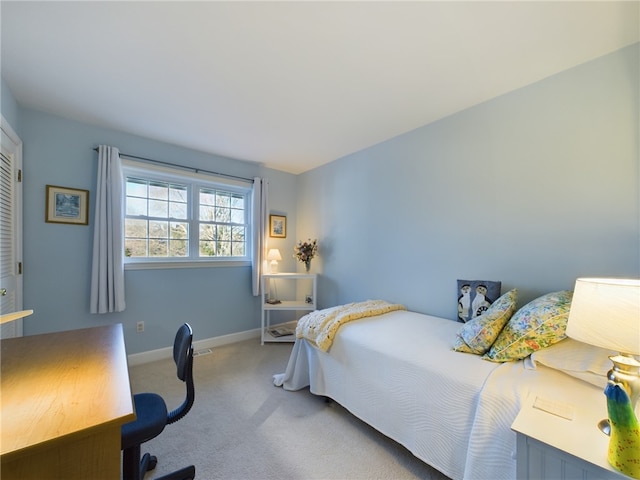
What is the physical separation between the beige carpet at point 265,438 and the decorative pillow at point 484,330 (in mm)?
726

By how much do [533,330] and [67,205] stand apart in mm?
3745

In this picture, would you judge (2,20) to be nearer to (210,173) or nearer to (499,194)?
(210,173)

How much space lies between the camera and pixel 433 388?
1.49 m

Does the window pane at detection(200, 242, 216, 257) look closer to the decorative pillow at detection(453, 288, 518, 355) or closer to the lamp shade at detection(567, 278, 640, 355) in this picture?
the decorative pillow at detection(453, 288, 518, 355)

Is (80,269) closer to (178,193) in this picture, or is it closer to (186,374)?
(178,193)

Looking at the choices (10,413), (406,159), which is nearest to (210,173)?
(406,159)

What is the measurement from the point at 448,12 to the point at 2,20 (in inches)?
90.7

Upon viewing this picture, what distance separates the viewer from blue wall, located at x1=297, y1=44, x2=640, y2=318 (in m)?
1.68

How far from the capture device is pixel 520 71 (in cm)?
186

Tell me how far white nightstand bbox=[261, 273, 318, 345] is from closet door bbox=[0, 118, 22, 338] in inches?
85.9

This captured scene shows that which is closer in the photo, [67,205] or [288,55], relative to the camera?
[288,55]

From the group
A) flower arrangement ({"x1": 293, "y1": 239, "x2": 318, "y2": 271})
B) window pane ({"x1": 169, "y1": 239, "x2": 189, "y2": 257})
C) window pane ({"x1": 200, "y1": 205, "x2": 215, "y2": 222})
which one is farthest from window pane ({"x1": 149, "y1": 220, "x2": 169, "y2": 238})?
flower arrangement ({"x1": 293, "y1": 239, "x2": 318, "y2": 271})

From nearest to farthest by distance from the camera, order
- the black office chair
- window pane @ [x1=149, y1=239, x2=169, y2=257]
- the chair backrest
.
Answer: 1. the black office chair
2. the chair backrest
3. window pane @ [x1=149, y1=239, x2=169, y2=257]

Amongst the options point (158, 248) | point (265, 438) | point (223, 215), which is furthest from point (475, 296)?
point (158, 248)
